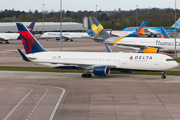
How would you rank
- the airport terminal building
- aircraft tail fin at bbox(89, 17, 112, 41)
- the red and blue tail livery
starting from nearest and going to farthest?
the red and blue tail livery, aircraft tail fin at bbox(89, 17, 112, 41), the airport terminal building

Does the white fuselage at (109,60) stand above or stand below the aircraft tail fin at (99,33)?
below

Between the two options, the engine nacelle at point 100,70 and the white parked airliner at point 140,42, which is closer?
the engine nacelle at point 100,70

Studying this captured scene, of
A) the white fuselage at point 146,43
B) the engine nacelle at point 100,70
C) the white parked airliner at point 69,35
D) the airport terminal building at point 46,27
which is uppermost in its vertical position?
the airport terminal building at point 46,27

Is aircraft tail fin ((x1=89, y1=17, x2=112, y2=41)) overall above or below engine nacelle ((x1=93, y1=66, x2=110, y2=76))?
above

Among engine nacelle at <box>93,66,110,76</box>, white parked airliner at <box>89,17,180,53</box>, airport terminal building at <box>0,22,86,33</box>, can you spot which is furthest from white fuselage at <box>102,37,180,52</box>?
airport terminal building at <box>0,22,86,33</box>

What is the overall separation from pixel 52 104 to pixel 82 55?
12.9 metres

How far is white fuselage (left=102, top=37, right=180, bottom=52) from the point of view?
57.0 m

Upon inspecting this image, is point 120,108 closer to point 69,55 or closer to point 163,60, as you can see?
point 163,60

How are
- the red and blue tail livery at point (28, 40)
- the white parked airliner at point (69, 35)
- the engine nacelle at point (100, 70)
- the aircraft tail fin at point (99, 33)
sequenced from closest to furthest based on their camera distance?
the engine nacelle at point (100, 70), the red and blue tail livery at point (28, 40), the aircraft tail fin at point (99, 33), the white parked airliner at point (69, 35)

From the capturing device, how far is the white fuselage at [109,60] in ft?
103

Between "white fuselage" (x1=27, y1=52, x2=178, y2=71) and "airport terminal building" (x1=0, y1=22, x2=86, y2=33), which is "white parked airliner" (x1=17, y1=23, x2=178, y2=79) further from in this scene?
"airport terminal building" (x1=0, y1=22, x2=86, y2=33)

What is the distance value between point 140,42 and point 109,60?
28.5 meters

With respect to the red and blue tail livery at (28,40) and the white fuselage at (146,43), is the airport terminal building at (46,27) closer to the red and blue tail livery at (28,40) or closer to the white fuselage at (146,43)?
the white fuselage at (146,43)

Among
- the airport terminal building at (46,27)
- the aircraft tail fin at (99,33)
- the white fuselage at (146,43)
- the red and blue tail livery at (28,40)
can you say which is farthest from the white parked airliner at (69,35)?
the red and blue tail livery at (28,40)
